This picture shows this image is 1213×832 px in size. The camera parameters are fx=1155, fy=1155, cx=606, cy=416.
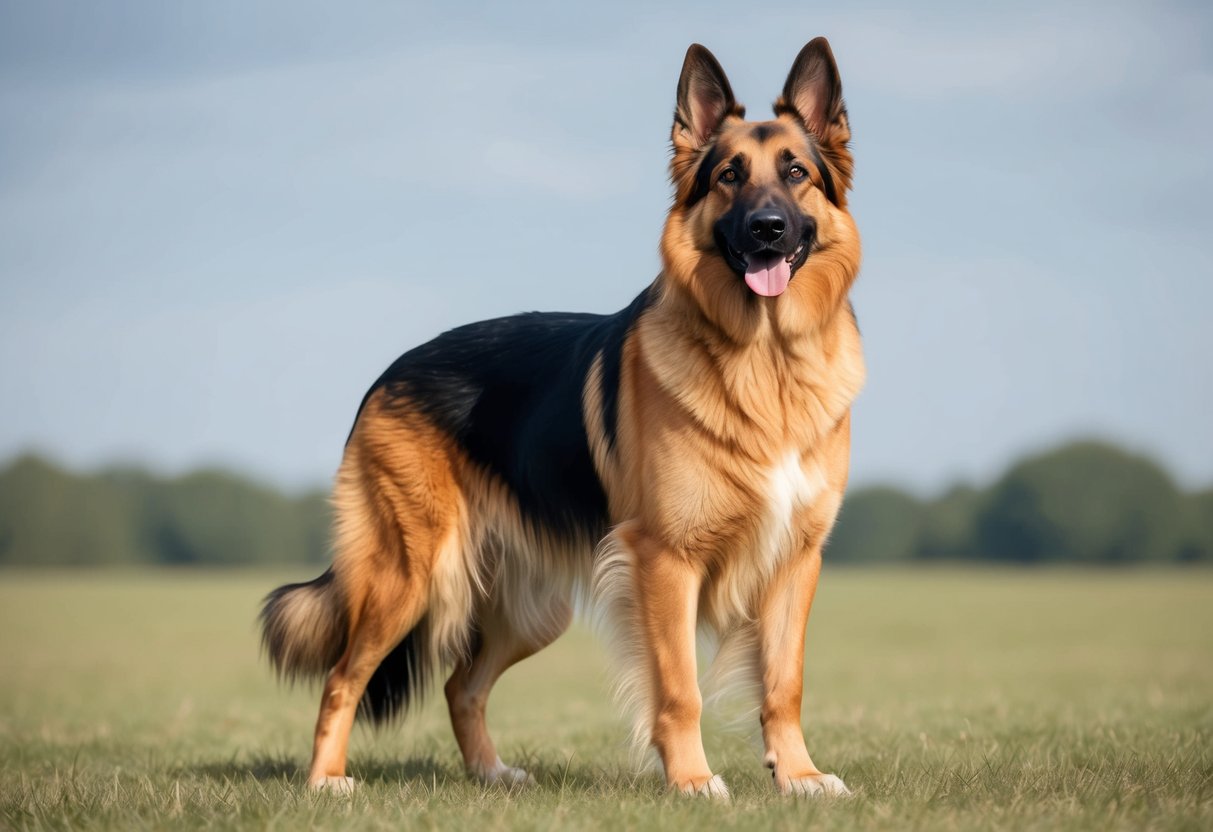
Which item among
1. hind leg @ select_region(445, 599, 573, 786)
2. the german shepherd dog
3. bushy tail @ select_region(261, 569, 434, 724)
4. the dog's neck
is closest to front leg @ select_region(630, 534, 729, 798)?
the german shepherd dog

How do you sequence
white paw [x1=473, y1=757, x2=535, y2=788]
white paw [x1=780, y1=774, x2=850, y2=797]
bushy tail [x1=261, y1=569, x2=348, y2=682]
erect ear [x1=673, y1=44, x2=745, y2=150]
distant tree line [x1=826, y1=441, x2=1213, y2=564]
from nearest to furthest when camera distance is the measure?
white paw [x1=780, y1=774, x2=850, y2=797]
erect ear [x1=673, y1=44, x2=745, y2=150]
white paw [x1=473, y1=757, x2=535, y2=788]
bushy tail [x1=261, y1=569, x2=348, y2=682]
distant tree line [x1=826, y1=441, x2=1213, y2=564]

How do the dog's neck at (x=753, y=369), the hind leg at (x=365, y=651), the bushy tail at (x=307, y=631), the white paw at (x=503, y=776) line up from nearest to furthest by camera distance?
the dog's neck at (x=753, y=369)
the white paw at (x=503, y=776)
the hind leg at (x=365, y=651)
the bushy tail at (x=307, y=631)

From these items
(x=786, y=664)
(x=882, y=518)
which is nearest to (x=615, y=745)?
(x=786, y=664)

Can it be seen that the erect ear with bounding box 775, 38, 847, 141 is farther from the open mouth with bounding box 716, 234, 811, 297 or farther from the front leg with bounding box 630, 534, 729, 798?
the front leg with bounding box 630, 534, 729, 798

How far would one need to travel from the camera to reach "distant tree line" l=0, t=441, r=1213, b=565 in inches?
1543

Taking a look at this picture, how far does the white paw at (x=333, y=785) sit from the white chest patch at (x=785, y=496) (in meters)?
2.03

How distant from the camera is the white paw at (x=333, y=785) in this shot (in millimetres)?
4875

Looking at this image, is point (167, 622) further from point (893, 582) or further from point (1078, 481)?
point (1078, 481)

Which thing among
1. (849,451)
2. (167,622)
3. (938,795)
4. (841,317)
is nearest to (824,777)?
(938,795)

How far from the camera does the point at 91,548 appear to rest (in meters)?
41.6

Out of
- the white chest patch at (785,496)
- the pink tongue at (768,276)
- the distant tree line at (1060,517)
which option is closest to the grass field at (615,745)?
the white chest patch at (785,496)

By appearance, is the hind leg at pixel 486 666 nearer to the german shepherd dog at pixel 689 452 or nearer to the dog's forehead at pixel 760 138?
the german shepherd dog at pixel 689 452

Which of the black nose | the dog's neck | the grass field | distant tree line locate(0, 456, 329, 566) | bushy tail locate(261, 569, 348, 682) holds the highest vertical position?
the black nose

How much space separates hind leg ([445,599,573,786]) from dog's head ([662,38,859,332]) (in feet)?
7.09
